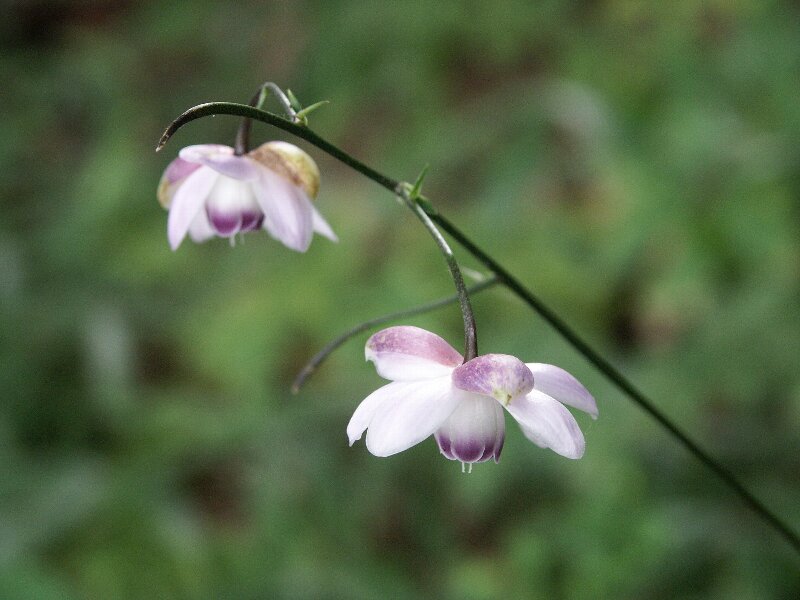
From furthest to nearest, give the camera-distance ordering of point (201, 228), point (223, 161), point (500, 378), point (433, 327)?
point (433, 327) → point (201, 228) → point (223, 161) → point (500, 378)

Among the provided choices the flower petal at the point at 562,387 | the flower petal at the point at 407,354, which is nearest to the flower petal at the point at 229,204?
the flower petal at the point at 407,354

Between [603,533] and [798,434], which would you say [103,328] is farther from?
[798,434]

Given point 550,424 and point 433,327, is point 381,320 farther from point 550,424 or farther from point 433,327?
point 433,327

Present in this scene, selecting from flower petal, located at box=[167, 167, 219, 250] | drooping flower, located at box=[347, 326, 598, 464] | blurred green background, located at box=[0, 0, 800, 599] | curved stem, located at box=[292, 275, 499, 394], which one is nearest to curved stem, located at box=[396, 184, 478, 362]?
drooping flower, located at box=[347, 326, 598, 464]

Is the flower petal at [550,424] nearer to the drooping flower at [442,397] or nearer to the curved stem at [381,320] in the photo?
the drooping flower at [442,397]

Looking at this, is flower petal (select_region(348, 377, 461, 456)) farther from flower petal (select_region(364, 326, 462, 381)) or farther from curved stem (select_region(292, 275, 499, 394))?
curved stem (select_region(292, 275, 499, 394))

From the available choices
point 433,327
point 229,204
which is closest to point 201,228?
point 229,204
